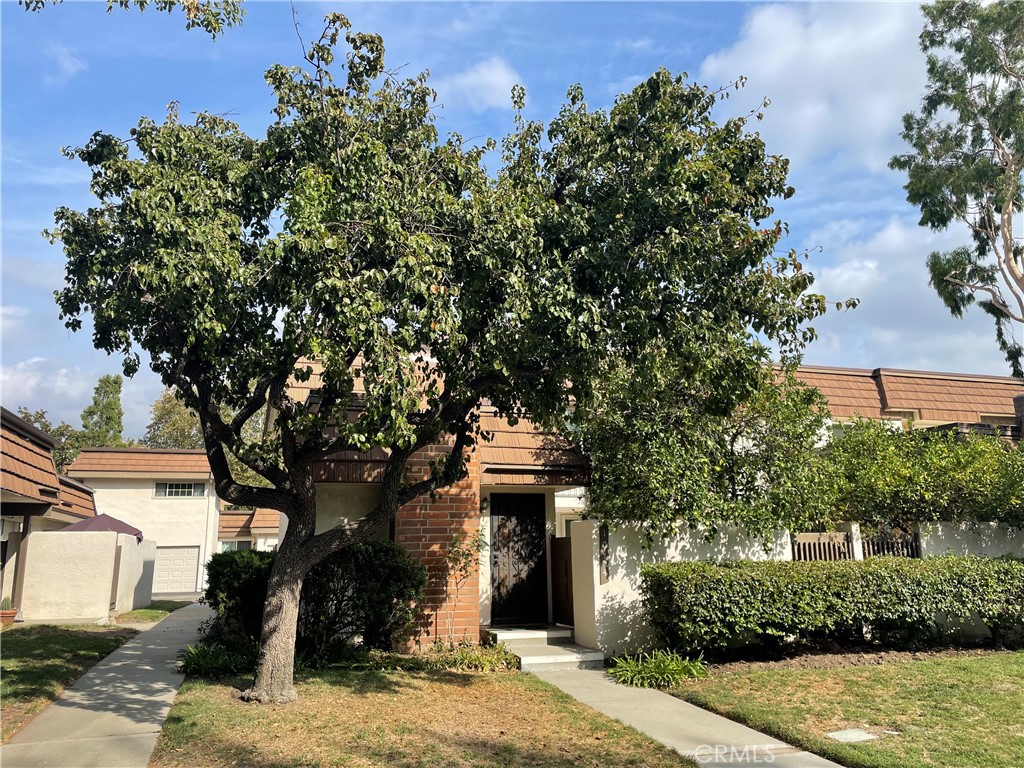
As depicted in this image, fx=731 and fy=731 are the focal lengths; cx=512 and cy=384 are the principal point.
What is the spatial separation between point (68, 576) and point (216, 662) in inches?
408

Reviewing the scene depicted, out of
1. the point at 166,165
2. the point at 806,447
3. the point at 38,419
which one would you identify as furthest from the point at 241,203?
the point at 38,419

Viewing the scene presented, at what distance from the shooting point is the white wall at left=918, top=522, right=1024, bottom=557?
12609 millimetres

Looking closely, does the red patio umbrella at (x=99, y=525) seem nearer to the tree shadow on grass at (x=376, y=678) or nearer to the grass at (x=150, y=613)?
the grass at (x=150, y=613)

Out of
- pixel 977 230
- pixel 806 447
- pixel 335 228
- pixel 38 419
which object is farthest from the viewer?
pixel 38 419

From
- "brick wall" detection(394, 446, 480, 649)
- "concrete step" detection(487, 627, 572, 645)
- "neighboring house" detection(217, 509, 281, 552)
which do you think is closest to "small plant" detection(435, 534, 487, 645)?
"brick wall" detection(394, 446, 480, 649)

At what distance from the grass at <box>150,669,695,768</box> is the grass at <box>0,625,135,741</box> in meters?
1.46

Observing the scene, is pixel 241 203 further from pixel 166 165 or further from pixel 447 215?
pixel 447 215

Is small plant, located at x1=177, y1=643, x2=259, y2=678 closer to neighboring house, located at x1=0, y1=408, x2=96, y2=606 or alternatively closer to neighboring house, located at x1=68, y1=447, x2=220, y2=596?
neighboring house, located at x1=0, y1=408, x2=96, y2=606

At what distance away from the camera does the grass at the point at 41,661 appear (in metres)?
7.58

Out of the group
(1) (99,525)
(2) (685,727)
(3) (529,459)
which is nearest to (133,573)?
(1) (99,525)

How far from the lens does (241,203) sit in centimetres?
836

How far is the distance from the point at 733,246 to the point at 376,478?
6293 mm

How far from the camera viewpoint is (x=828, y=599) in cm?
1030

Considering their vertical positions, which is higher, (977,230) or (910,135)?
(910,135)
